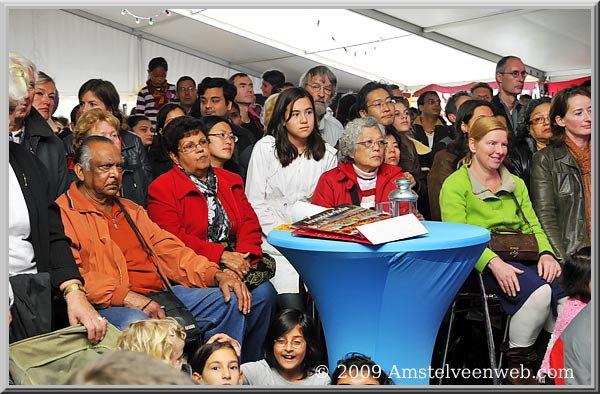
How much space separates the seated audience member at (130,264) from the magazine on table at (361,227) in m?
0.72

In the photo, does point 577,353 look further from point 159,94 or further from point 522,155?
point 159,94

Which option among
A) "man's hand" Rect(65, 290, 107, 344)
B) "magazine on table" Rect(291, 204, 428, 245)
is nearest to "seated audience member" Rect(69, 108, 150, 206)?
"man's hand" Rect(65, 290, 107, 344)

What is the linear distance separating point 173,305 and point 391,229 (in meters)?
1.11

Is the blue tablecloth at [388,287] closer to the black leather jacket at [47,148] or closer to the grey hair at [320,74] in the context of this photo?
the black leather jacket at [47,148]

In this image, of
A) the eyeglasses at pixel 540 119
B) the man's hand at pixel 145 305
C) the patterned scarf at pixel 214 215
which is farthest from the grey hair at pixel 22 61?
the eyeglasses at pixel 540 119

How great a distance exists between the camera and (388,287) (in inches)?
114

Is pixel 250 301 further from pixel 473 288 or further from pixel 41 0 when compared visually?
pixel 41 0

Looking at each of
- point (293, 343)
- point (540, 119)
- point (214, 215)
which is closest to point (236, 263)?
point (214, 215)

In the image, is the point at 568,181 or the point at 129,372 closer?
the point at 129,372

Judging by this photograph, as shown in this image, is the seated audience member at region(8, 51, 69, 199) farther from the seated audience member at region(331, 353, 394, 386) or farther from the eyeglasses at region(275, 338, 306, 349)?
the seated audience member at region(331, 353, 394, 386)

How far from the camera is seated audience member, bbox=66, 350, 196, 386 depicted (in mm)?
1100

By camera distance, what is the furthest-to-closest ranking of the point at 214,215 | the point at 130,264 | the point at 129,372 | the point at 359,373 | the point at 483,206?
the point at 214,215 < the point at 483,206 < the point at 130,264 < the point at 359,373 < the point at 129,372

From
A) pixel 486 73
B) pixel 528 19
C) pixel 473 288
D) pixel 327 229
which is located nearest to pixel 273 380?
pixel 327 229

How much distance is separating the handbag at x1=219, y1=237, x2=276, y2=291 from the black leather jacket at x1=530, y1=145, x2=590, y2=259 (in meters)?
1.51
